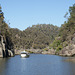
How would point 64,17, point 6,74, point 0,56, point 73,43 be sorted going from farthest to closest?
1. point 64,17
2. point 73,43
3. point 0,56
4. point 6,74

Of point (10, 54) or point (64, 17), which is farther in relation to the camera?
point (64, 17)

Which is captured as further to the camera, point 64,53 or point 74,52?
point 64,53

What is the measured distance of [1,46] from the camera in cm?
8688

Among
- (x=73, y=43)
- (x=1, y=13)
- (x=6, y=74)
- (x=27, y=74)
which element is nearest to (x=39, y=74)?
(x=27, y=74)

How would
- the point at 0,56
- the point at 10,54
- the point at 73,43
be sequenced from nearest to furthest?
the point at 0,56
the point at 10,54
the point at 73,43

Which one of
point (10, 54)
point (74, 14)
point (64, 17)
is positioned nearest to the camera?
point (10, 54)

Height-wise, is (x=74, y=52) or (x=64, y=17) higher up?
(x=64, y=17)

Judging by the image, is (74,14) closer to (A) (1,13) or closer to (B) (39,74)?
(A) (1,13)

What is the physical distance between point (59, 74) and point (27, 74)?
21.6ft

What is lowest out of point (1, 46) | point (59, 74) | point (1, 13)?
point (59, 74)

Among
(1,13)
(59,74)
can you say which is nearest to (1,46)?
(1,13)

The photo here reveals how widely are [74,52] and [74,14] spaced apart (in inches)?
1531

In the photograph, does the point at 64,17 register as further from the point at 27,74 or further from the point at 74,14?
the point at 27,74

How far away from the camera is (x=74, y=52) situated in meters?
103
